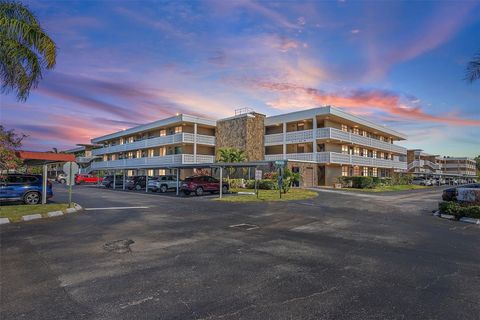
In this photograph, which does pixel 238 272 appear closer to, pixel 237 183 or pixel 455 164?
pixel 237 183

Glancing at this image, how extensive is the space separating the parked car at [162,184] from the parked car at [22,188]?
518 inches

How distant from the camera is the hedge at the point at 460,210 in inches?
512

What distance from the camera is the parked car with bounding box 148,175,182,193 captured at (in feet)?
101

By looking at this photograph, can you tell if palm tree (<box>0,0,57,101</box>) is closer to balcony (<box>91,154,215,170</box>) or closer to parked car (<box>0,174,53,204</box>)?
parked car (<box>0,174,53,204</box>)

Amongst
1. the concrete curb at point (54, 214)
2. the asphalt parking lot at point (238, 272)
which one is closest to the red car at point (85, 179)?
the concrete curb at point (54, 214)

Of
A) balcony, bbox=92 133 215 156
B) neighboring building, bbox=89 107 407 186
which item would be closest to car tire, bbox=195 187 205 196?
neighboring building, bbox=89 107 407 186

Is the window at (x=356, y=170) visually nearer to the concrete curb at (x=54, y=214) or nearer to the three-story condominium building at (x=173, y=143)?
the three-story condominium building at (x=173, y=143)

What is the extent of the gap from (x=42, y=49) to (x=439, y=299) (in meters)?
16.4

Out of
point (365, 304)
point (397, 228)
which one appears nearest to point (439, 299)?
point (365, 304)

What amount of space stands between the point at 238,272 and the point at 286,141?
34.6 meters

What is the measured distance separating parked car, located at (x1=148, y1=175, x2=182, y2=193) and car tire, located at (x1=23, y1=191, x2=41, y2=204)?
13.7 m

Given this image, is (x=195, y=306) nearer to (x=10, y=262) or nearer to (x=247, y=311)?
(x=247, y=311)

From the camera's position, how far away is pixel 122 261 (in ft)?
21.6

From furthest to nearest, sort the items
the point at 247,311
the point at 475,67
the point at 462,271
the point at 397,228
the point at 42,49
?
the point at 475,67
the point at 42,49
the point at 397,228
the point at 462,271
the point at 247,311
